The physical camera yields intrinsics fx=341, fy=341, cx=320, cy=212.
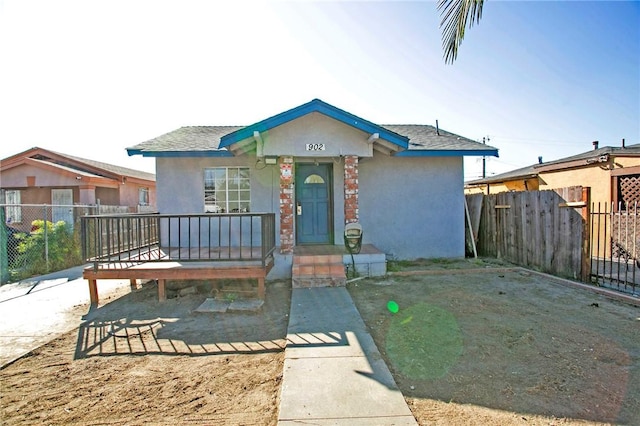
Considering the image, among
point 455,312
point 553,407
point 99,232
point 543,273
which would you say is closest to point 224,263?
point 99,232

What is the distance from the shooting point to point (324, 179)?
9070mm

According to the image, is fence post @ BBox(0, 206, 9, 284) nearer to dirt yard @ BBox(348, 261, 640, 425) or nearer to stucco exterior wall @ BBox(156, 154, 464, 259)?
stucco exterior wall @ BBox(156, 154, 464, 259)

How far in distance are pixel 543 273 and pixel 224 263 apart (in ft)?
22.4

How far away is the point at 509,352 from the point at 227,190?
7.06 m

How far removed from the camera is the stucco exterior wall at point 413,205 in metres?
9.21

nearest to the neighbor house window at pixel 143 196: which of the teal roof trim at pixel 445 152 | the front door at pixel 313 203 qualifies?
the front door at pixel 313 203

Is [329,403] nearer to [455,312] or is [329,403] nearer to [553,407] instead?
[553,407]

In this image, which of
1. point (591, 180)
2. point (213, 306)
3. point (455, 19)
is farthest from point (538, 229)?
point (213, 306)

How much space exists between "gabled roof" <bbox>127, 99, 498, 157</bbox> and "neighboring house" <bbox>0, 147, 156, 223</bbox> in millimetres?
6294

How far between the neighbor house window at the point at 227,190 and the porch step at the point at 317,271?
7.93ft

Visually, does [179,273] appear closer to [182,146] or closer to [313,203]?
[182,146]

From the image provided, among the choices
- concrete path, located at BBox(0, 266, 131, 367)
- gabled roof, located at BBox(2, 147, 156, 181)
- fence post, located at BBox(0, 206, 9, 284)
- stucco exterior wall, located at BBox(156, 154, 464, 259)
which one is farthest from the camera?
gabled roof, located at BBox(2, 147, 156, 181)

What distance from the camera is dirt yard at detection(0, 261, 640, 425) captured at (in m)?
2.82

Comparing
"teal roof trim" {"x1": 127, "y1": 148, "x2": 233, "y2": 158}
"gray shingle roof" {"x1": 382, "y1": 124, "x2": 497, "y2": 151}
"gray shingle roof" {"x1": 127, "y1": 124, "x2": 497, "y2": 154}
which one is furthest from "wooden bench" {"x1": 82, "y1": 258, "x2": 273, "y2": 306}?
"gray shingle roof" {"x1": 382, "y1": 124, "x2": 497, "y2": 151}
